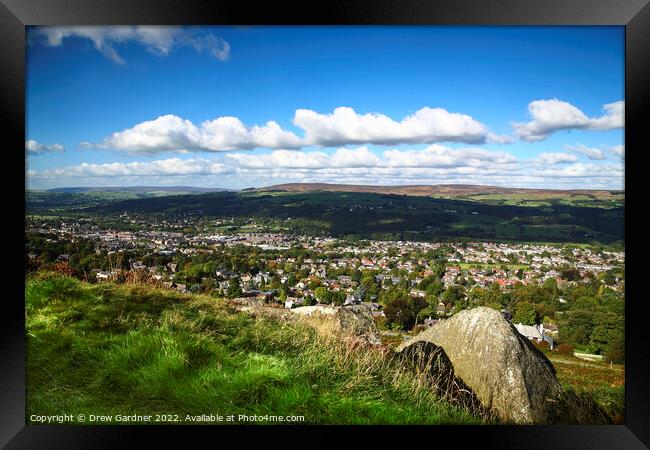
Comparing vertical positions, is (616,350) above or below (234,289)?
below

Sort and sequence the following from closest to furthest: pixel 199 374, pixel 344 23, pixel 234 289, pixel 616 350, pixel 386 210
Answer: pixel 344 23, pixel 199 374, pixel 616 350, pixel 234 289, pixel 386 210

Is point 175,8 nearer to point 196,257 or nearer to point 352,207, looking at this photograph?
point 196,257

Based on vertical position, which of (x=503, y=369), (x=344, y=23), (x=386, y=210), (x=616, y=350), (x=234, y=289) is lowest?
(x=503, y=369)

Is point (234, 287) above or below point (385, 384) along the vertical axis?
above

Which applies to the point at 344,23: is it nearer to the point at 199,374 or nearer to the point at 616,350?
the point at 199,374

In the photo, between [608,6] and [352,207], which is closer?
[608,6]

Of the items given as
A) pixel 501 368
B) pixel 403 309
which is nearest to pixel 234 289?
pixel 403 309

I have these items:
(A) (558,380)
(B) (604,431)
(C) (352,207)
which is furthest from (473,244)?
(B) (604,431)

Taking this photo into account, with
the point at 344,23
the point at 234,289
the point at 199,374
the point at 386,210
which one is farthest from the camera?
the point at 386,210
